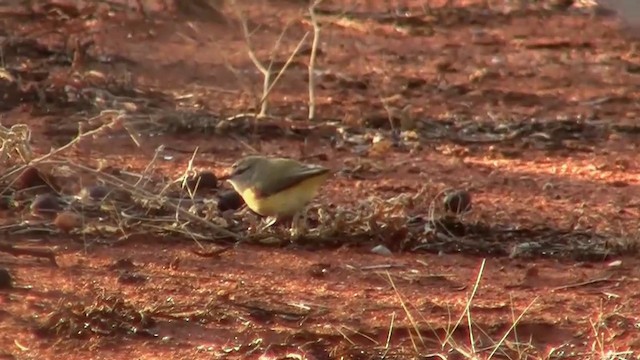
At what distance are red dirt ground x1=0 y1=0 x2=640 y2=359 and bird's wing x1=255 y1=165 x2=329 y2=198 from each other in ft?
0.99

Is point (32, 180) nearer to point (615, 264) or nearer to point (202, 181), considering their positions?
point (202, 181)

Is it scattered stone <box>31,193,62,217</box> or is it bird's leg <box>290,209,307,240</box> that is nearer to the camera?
bird's leg <box>290,209,307,240</box>

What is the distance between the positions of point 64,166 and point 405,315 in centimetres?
250

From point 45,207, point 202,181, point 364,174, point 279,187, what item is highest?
point 279,187

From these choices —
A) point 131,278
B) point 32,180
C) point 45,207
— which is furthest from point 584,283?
point 32,180

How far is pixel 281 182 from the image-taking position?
732 cm

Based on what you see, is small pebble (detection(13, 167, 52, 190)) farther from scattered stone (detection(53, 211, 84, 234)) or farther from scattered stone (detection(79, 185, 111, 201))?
scattered stone (detection(53, 211, 84, 234))

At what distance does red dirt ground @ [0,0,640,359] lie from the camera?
5.87 metres

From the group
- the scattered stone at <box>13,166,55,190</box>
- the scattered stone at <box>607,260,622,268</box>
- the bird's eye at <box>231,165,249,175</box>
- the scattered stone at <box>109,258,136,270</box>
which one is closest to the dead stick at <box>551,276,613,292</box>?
the scattered stone at <box>607,260,622,268</box>

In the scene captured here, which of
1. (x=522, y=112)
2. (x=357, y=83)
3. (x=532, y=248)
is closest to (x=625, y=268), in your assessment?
(x=532, y=248)

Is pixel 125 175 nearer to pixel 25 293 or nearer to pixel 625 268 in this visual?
pixel 25 293

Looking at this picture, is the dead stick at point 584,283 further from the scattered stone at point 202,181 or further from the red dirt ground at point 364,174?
the scattered stone at point 202,181

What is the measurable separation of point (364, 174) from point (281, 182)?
4.68ft

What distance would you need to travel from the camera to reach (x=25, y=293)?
20.6ft
